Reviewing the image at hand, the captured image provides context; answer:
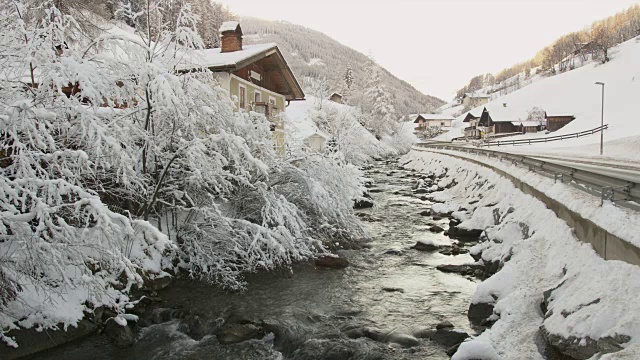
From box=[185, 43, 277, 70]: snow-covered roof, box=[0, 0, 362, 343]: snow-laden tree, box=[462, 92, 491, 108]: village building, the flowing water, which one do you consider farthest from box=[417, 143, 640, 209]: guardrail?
box=[462, 92, 491, 108]: village building

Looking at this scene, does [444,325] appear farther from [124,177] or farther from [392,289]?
[124,177]

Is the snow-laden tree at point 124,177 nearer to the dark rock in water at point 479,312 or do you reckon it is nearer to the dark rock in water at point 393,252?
the dark rock in water at point 393,252

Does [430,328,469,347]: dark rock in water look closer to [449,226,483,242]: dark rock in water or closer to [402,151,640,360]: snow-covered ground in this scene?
[402,151,640,360]: snow-covered ground

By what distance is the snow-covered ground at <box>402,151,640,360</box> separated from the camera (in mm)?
5707

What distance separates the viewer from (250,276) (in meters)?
11.7

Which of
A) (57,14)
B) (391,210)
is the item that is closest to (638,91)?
(391,210)

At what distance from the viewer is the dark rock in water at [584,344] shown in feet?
17.4

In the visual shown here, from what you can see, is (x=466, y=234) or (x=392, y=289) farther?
(x=466, y=234)

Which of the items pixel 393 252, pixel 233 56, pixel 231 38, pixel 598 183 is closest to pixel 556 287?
pixel 598 183

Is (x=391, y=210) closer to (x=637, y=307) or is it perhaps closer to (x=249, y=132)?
(x=249, y=132)

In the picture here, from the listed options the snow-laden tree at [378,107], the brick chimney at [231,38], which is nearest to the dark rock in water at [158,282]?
the brick chimney at [231,38]

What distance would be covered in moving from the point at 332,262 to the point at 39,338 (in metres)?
7.32

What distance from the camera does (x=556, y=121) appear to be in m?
76.7

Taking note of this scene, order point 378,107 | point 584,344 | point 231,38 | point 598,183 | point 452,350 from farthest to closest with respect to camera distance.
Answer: point 378,107, point 231,38, point 598,183, point 452,350, point 584,344
